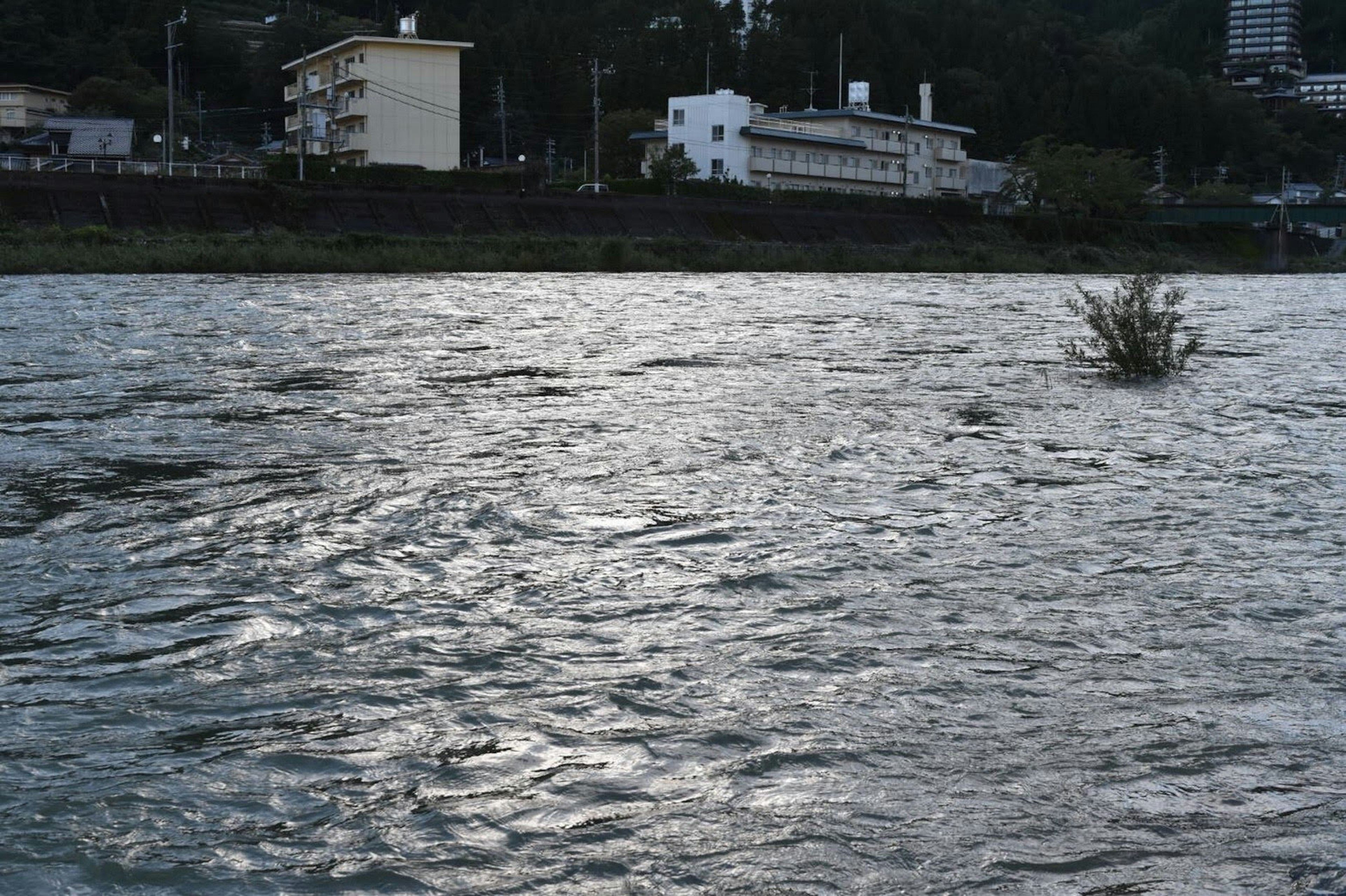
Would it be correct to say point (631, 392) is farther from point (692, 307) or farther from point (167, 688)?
point (692, 307)

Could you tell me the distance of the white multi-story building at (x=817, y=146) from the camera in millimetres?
80875

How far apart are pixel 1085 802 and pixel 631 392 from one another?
9821 mm

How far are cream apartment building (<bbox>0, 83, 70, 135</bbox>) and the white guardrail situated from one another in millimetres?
43467

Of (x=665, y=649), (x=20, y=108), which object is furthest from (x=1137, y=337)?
(x=20, y=108)

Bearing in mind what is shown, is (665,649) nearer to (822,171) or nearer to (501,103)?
(822,171)

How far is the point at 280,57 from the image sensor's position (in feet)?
376

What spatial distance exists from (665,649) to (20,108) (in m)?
104

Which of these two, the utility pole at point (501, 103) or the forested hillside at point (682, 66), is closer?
the utility pole at point (501, 103)

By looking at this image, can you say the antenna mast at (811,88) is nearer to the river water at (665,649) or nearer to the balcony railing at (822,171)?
the balcony railing at (822,171)

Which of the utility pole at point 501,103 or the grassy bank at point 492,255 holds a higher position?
the utility pole at point 501,103

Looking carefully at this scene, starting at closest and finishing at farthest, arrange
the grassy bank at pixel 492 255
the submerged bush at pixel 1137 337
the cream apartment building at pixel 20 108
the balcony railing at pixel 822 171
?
the submerged bush at pixel 1137 337, the grassy bank at pixel 492 255, the balcony railing at pixel 822 171, the cream apartment building at pixel 20 108

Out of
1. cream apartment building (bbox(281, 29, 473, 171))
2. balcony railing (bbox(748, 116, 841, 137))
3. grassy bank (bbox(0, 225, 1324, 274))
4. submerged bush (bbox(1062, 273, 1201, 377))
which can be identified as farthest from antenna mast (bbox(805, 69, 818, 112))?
submerged bush (bbox(1062, 273, 1201, 377))

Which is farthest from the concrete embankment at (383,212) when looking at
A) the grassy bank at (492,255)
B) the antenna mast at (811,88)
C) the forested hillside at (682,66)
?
the antenna mast at (811,88)

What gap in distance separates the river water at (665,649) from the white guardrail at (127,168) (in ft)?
119
